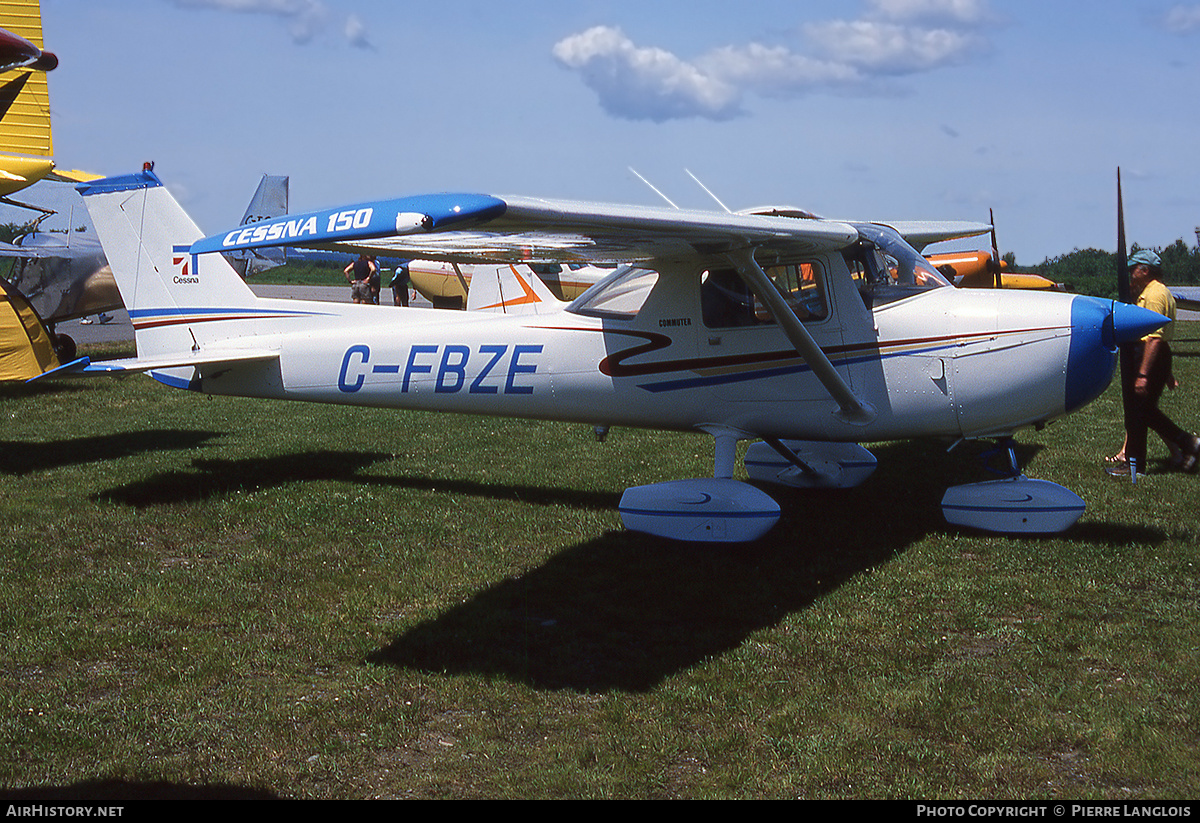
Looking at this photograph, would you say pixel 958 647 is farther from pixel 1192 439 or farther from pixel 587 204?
pixel 1192 439

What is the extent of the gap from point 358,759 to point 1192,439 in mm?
8345

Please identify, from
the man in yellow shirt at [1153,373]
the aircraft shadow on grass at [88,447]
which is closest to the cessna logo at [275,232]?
the aircraft shadow on grass at [88,447]

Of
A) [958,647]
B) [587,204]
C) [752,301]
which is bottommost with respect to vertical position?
[958,647]

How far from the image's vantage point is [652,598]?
592 centimetres

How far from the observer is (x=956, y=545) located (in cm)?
677

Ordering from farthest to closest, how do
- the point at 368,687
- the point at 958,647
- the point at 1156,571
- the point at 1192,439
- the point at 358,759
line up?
the point at 1192,439
the point at 1156,571
the point at 958,647
the point at 368,687
the point at 358,759

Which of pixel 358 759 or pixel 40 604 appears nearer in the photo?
pixel 358 759

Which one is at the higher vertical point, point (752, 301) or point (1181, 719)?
point (752, 301)

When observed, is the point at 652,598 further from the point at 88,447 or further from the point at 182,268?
the point at 88,447

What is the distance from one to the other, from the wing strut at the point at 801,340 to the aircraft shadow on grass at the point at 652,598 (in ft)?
3.24

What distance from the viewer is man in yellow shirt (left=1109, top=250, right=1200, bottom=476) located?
27.6 feet

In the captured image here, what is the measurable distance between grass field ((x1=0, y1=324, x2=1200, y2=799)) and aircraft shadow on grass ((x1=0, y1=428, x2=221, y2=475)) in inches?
27.2

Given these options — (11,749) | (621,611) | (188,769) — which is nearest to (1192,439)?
(621,611)

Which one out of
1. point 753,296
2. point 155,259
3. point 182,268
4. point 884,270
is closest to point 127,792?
point 753,296
